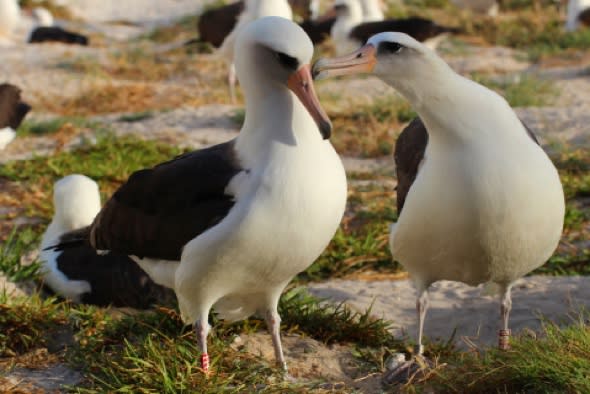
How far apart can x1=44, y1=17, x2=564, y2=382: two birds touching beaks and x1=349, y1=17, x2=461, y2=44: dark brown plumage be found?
27.2ft

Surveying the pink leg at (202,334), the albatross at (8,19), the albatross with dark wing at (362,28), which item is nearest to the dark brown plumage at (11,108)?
the albatross with dark wing at (362,28)

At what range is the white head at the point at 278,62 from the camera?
3.29 m

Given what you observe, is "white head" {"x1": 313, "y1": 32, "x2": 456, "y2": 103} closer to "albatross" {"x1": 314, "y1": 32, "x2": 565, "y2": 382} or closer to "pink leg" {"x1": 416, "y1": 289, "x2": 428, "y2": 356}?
"albatross" {"x1": 314, "y1": 32, "x2": 565, "y2": 382}

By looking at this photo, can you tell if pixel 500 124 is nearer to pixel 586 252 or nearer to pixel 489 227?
pixel 489 227

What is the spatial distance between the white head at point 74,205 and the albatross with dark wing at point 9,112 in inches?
102

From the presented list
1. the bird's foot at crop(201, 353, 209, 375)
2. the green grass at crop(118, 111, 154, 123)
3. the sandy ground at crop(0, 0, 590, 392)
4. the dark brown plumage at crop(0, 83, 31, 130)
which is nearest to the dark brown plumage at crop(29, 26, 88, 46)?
the sandy ground at crop(0, 0, 590, 392)

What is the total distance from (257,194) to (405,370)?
84 centimetres

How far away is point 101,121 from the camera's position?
29.6 feet

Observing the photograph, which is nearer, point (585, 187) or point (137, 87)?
point (585, 187)

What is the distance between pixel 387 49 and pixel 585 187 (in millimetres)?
3218

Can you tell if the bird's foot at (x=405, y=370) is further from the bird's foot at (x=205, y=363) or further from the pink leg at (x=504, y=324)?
the bird's foot at (x=205, y=363)

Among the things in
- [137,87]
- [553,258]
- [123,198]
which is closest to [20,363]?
[123,198]

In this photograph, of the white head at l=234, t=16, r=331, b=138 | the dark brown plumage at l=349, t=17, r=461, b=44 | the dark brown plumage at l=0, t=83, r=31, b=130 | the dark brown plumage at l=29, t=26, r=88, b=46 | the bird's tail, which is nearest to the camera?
the white head at l=234, t=16, r=331, b=138

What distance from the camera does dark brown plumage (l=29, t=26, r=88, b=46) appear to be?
14609 mm
